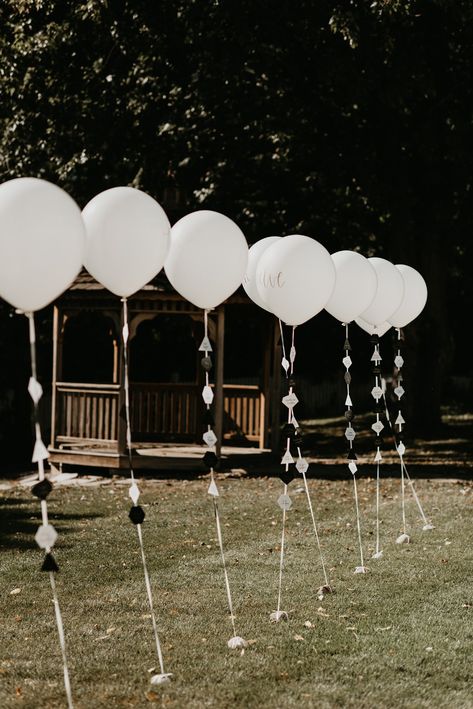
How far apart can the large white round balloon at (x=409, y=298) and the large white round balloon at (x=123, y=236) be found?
4.04 metres

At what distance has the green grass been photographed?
543 centimetres

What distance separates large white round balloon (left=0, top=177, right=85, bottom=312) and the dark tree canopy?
10.2 metres

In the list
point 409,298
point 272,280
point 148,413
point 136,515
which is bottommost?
point 148,413

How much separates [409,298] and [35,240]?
5248mm

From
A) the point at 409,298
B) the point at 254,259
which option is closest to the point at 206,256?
the point at 254,259

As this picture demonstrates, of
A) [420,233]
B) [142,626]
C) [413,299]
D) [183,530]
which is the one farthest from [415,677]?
[420,233]

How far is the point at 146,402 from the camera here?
653 inches

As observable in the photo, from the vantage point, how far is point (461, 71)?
16672mm

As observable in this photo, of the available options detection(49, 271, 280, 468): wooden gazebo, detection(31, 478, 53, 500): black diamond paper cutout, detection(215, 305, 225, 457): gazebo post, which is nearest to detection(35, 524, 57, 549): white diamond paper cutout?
detection(31, 478, 53, 500): black diamond paper cutout

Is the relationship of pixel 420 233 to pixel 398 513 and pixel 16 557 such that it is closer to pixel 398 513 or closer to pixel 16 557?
pixel 398 513

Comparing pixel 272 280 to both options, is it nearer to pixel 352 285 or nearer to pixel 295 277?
pixel 295 277

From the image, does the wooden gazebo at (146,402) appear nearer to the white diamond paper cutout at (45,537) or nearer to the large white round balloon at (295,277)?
the large white round balloon at (295,277)

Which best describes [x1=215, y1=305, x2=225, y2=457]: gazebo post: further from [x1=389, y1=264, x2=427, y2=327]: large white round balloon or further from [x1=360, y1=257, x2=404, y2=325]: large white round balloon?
[x1=360, y1=257, x2=404, y2=325]: large white round balloon

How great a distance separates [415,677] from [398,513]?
5900mm
